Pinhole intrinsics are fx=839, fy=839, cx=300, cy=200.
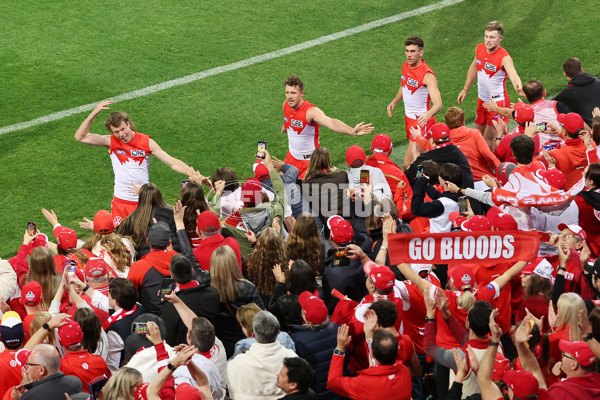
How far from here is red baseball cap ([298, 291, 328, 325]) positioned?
5.69 m

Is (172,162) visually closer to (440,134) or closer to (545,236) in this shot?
(440,134)

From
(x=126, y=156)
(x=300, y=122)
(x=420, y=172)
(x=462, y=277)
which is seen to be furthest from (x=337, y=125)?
(x=462, y=277)

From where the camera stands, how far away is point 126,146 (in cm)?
895

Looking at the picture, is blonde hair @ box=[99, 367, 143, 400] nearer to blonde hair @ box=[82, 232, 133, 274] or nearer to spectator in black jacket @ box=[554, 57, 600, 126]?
blonde hair @ box=[82, 232, 133, 274]

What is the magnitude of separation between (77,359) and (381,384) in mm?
1973

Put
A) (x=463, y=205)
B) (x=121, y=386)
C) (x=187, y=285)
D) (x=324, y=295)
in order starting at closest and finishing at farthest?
(x=121, y=386), (x=187, y=285), (x=324, y=295), (x=463, y=205)

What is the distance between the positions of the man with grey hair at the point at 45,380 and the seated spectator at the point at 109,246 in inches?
81.0

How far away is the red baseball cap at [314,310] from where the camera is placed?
224 inches

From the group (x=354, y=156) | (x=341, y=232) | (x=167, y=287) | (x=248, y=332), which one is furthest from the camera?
(x=354, y=156)

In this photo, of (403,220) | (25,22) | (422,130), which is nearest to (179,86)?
(25,22)

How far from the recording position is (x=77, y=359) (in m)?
5.46

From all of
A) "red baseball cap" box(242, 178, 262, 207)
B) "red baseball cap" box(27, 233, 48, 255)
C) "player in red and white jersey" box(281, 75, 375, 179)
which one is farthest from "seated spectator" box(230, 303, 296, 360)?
"player in red and white jersey" box(281, 75, 375, 179)

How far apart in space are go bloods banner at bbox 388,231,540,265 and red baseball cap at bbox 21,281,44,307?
105 inches

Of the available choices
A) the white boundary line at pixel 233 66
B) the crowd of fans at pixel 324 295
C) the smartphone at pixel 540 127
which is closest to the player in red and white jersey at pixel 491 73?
the smartphone at pixel 540 127
